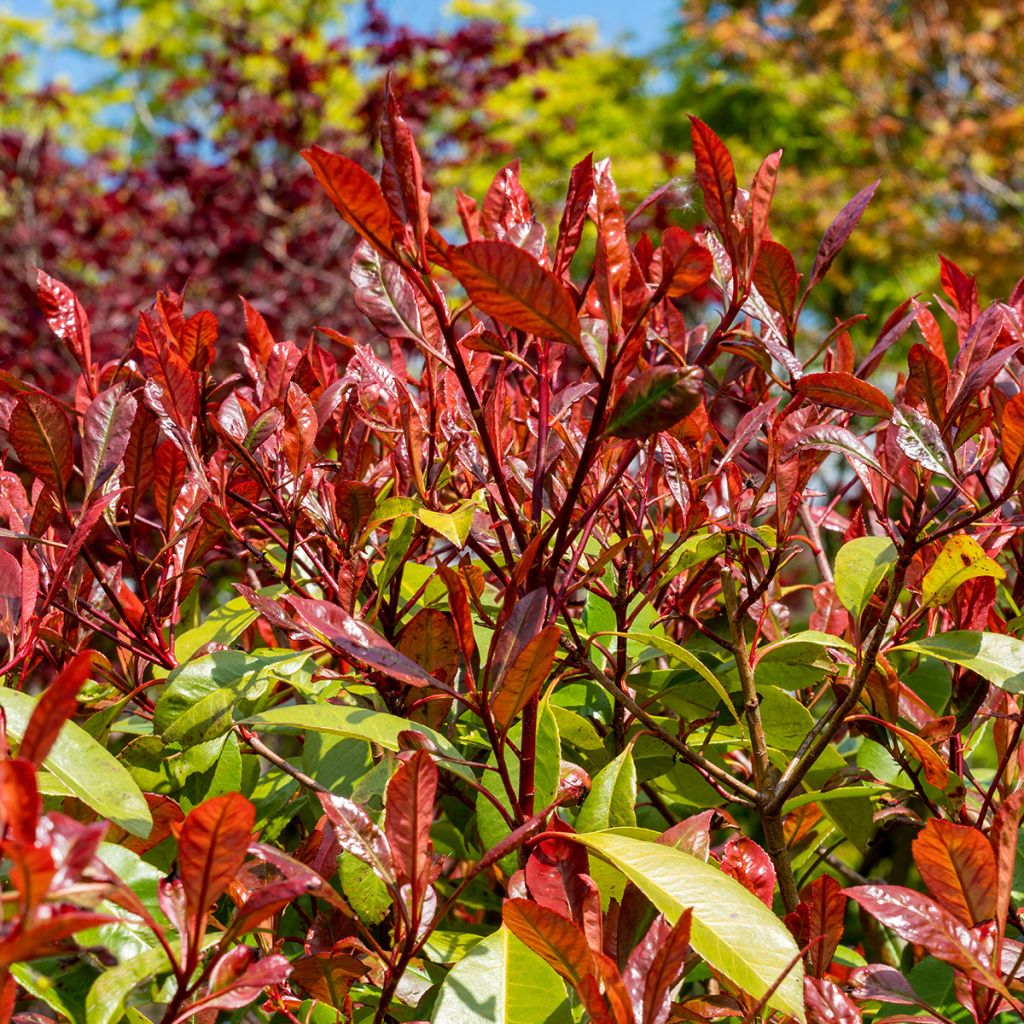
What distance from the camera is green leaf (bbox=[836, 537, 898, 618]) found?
1119mm

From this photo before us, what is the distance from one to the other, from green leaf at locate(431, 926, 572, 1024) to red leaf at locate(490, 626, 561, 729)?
0.19m

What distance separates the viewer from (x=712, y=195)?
89cm

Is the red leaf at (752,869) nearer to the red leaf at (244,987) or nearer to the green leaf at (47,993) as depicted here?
the red leaf at (244,987)

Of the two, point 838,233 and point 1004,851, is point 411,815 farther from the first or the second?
point 838,233

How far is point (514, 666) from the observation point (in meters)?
0.85

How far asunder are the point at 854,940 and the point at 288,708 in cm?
114

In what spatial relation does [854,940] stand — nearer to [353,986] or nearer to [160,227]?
[353,986]

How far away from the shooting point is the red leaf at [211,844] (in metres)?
0.68

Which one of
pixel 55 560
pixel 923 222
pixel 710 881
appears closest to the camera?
pixel 710 881

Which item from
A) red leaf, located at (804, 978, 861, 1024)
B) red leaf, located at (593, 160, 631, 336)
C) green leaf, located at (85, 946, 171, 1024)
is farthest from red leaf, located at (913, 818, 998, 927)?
green leaf, located at (85, 946, 171, 1024)

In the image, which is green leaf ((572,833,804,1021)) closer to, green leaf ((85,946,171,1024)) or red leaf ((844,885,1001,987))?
red leaf ((844,885,1001,987))

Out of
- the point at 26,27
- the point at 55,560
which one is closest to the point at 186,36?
the point at 26,27

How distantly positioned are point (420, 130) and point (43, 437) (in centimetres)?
702

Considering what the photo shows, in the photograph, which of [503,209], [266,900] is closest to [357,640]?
[266,900]
